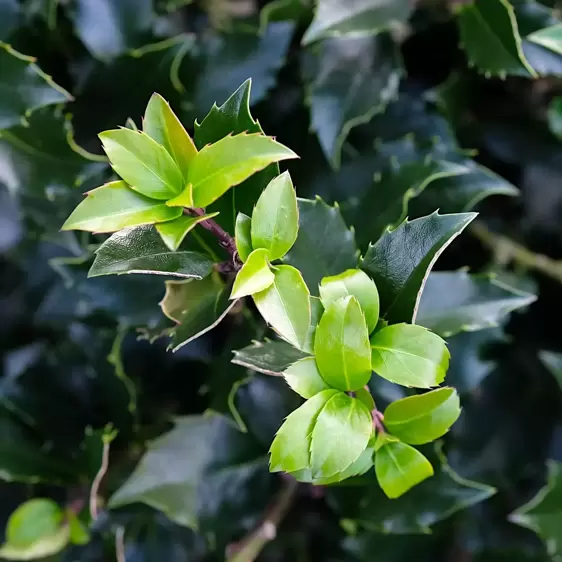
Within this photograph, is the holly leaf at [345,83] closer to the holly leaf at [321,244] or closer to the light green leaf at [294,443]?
the holly leaf at [321,244]

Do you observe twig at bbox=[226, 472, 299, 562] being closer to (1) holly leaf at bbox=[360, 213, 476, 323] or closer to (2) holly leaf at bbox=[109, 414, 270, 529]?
(2) holly leaf at bbox=[109, 414, 270, 529]

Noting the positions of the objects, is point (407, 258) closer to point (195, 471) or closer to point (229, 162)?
point (229, 162)

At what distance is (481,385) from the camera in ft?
2.41

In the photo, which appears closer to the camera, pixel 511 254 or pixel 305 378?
pixel 305 378

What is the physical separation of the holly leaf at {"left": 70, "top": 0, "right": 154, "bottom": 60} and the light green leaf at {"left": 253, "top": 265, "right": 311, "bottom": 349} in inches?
14.7

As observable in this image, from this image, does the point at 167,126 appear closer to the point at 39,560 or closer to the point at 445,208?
the point at 445,208

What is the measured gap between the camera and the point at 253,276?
316 millimetres

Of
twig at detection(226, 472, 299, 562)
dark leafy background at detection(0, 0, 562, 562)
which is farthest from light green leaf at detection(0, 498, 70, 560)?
twig at detection(226, 472, 299, 562)

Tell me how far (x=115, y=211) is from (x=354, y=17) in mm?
351

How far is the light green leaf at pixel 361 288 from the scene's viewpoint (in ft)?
1.16

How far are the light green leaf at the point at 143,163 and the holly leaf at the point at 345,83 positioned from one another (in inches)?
10.4

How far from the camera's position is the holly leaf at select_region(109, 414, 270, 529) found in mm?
539

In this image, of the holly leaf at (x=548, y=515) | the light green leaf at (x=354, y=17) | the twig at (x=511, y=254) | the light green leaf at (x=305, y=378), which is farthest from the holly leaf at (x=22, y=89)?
the holly leaf at (x=548, y=515)

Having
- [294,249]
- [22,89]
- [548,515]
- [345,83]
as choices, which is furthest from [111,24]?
[548,515]
